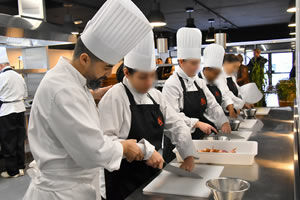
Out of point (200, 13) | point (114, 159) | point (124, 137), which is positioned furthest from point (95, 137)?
point (200, 13)

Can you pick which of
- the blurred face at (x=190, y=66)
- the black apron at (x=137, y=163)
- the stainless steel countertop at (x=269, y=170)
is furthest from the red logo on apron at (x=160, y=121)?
the blurred face at (x=190, y=66)

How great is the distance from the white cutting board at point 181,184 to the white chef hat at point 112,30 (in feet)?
1.95

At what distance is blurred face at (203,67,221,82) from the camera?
3.10 metres

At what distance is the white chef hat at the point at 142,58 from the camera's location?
5.83ft

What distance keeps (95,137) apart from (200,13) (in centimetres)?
735

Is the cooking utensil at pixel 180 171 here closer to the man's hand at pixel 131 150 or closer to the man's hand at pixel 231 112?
the man's hand at pixel 131 150

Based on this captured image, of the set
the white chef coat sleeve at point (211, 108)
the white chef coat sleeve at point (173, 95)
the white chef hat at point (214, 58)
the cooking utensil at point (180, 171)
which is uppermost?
the white chef hat at point (214, 58)

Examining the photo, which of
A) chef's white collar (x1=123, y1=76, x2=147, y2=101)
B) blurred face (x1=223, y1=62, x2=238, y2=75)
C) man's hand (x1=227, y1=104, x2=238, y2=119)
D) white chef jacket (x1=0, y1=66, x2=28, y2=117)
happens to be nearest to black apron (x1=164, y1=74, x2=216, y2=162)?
man's hand (x1=227, y1=104, x2=238, y2=119)

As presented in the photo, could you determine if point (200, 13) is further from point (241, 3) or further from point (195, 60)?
point (195, 60)

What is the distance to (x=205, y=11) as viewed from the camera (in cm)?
777

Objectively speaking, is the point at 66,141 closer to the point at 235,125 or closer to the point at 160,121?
the point at 160,121

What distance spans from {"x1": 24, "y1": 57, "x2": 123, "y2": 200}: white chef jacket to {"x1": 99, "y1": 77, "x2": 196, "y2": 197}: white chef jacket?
33 cm

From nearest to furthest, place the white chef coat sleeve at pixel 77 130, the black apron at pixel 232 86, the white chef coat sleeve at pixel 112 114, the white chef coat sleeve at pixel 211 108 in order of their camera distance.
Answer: the white chef coat sleeve at pixel 77 130
the white chef coat sleeve at pixel 112 114
the white chef coat sleeve at pixel 211 108
the black apron at pixel 232 86

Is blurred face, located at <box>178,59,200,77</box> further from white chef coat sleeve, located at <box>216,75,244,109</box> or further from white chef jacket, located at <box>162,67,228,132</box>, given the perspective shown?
white chef coat sleeve, located at <box>216,75,244,109</box>
